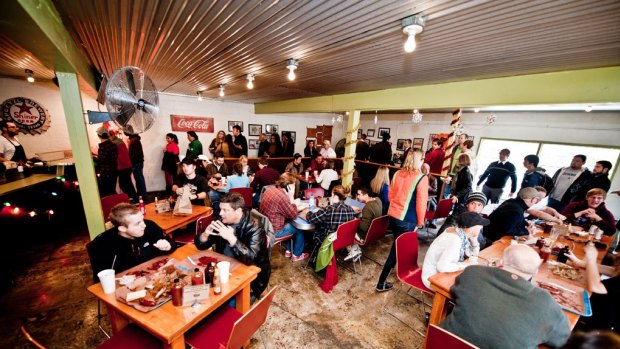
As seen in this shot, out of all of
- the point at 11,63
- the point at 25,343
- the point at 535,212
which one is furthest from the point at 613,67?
the point at 11,63

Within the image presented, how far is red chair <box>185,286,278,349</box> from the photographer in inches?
58.2

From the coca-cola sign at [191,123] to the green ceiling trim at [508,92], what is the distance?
18.0ft

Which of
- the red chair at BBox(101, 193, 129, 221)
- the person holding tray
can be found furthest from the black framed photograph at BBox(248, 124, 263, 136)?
the person holding tray

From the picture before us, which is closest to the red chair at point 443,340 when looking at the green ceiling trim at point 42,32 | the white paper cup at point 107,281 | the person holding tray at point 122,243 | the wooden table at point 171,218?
the white paper cup at point 107,281

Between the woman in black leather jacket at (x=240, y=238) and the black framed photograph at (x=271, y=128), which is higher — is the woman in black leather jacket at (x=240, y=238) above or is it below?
below

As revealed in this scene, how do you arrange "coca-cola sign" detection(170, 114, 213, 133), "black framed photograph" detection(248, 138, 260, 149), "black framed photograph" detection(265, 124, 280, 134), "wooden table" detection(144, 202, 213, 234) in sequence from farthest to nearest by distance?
"black framed photograph" detection(265, 124, 280, 134), "black framed photograph" detection(248, 138, 260, 149), "coca-cola sign" detection(170, 114, 213, 133), "wooden table" detection(144, 202, 213, 234)

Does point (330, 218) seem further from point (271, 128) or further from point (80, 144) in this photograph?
point (271, 128)

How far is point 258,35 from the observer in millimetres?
2500

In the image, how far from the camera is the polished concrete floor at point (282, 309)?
2404mm

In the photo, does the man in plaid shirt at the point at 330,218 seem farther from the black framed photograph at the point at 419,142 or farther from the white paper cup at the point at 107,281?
the black framed photograph at the point at 419,142

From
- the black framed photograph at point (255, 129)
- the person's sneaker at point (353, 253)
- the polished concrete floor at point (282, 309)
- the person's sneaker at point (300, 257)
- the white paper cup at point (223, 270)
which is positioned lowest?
the polished concrete floor at point (282, 309)

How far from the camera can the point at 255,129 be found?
31.3 feet

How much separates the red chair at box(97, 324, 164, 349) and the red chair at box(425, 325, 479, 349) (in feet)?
6.51

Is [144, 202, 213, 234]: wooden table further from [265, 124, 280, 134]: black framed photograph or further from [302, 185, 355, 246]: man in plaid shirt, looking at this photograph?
[265, 124, 280, 134]: black framed photograph
